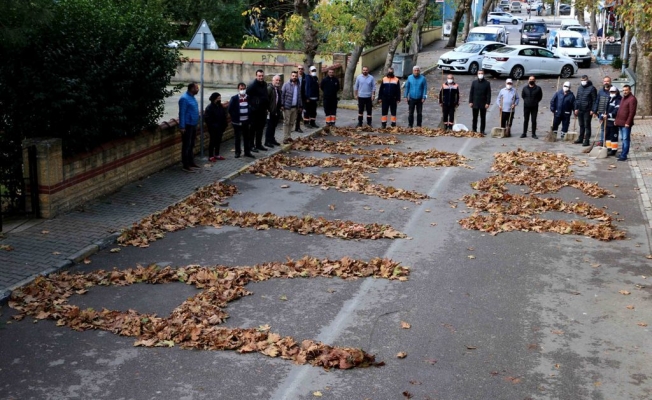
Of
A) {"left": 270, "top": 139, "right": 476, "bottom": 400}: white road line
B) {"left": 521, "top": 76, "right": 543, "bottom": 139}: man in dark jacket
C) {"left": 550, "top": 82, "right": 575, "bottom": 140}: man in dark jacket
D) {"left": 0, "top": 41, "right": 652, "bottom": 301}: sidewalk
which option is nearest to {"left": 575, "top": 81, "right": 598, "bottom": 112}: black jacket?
{"left": 550, "top": 82, "right": 575, "bottom": 140}: man in dark jacket

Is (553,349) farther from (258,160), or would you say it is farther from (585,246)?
(258,160)

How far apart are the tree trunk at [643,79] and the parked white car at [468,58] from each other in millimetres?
12769

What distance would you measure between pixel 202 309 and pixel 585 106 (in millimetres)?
15058

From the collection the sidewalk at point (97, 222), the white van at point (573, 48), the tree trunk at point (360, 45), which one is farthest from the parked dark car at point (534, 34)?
the sidewalk at point (97, 222)

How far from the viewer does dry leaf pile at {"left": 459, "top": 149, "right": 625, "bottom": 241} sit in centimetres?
1355

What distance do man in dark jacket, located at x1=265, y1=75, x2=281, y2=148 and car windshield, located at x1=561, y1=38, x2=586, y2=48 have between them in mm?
28300

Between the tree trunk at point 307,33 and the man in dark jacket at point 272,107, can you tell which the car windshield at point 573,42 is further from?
the man in dark jacket at point 272,107

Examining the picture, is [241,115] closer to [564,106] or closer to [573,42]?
[564,106]

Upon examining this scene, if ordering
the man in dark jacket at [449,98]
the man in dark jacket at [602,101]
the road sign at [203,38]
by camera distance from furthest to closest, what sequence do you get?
the man in dark jacket at [449,98] → the man in dark jacket at [602,101] → the road sign at [203,38]

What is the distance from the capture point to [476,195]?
15.7m

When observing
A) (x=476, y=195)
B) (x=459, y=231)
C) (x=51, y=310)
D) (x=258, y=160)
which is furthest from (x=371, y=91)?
(x=51, y=310)

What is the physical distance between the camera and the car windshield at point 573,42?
44.2 m

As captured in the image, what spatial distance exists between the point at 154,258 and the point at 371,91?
13.3 metres

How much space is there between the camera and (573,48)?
43688mm
